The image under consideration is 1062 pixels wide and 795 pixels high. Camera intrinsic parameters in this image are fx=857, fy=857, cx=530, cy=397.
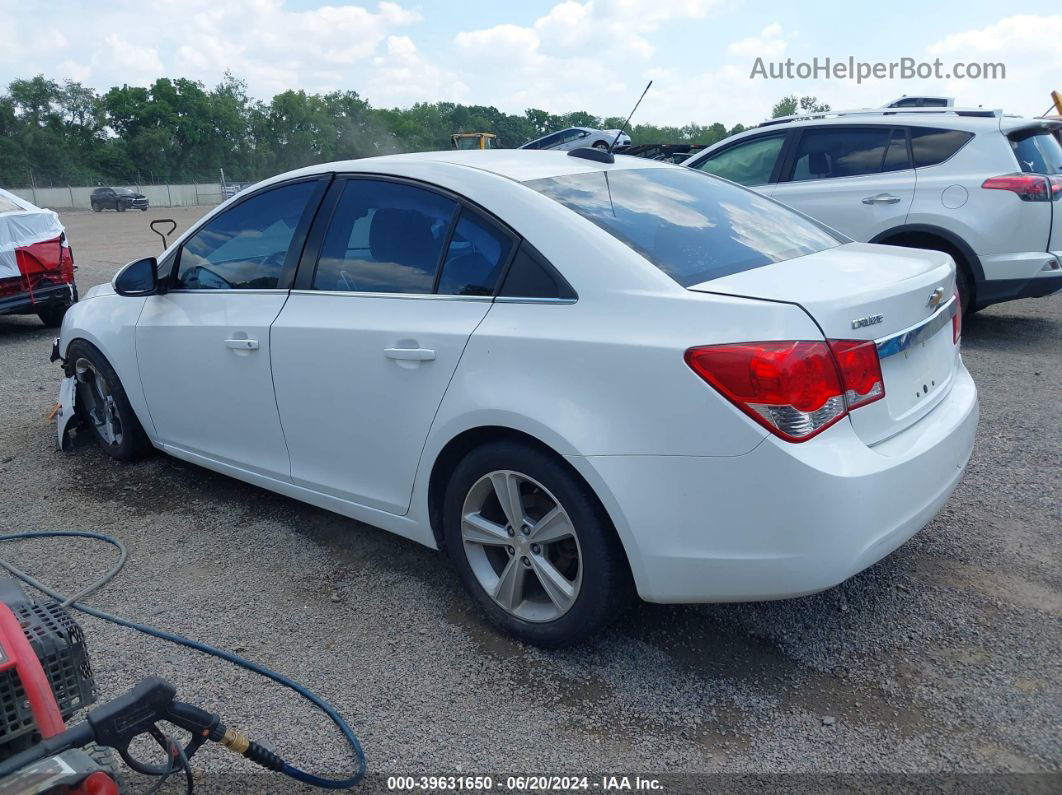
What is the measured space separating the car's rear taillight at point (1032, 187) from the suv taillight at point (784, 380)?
16.9ft

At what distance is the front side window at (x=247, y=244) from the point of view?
3682mm

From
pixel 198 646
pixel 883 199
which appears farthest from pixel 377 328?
pixel 883 199

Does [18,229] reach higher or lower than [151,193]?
higher

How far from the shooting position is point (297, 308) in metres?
3.48

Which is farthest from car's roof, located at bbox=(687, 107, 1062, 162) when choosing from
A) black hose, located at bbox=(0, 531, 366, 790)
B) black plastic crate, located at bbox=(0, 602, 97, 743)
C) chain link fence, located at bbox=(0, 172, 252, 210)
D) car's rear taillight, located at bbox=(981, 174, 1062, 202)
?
chain link fence, located at bbox=(0, 172, 252, 210)

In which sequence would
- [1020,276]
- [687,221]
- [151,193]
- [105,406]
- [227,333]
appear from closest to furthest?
[687,221] < [227,333] < [105,406] < [1020,276] < [151,193]

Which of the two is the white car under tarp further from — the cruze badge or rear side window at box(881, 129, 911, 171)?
the cruze badge

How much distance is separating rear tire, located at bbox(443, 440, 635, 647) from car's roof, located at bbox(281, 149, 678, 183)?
1.07m

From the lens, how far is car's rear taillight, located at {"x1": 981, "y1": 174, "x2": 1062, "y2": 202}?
21.2 feet

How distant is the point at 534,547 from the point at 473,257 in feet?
3.36

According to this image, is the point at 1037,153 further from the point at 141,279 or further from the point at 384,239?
the point at 141,279

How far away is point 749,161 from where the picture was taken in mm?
8047

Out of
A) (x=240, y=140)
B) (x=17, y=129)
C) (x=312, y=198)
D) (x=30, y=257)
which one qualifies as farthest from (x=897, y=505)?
(x=240, y=140)

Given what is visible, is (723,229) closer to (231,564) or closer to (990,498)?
(990,498)
